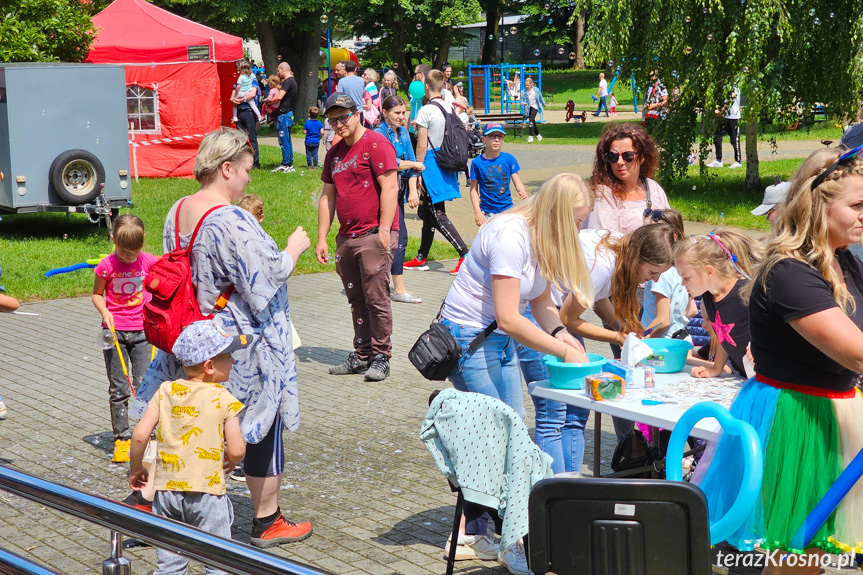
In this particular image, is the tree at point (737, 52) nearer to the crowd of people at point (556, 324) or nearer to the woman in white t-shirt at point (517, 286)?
the crowd of people at point (556, 324)

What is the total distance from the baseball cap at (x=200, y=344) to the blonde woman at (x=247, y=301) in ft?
1.45

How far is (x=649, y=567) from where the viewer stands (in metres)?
2.72

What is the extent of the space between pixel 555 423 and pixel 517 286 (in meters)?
0.76

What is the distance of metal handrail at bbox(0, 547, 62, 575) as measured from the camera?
7.68ft

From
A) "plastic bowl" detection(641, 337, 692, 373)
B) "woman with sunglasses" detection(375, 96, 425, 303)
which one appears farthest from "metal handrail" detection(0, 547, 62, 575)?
"woman with sunglasses" detection(375, 96, 425, 303)

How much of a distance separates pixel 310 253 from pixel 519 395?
27.8ft

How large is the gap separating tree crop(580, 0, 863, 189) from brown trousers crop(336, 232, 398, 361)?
27.5 ft

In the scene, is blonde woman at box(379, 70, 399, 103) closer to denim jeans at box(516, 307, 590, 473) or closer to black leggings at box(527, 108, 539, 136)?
black leggings at box(527, 108, 539, 136)

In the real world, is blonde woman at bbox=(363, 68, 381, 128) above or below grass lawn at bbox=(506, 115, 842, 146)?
above

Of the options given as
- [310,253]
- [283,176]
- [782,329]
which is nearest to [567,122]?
[283,176]

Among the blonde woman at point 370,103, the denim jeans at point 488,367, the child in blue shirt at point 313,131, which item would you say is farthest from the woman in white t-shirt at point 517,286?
the child in blue shirt at point 313,131

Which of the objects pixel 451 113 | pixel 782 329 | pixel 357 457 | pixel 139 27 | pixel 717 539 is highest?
pixel 139 27

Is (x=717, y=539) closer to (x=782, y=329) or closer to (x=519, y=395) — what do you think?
(x=782, y=329)

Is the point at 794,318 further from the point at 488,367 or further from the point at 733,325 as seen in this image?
the point at 488,367
